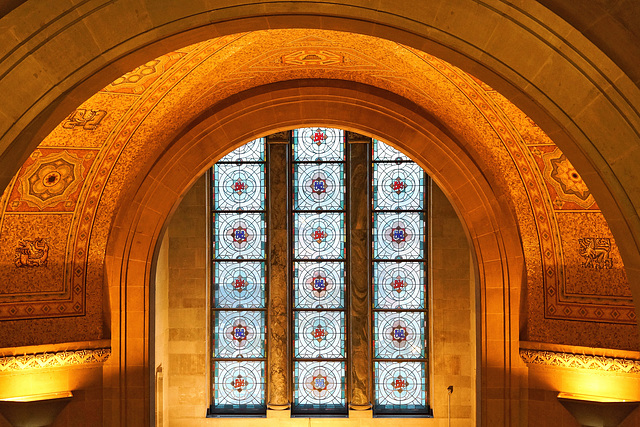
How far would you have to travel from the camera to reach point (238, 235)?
1250 centimetres

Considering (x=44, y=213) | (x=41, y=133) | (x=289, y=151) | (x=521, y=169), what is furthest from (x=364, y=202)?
(x=41, y=133)

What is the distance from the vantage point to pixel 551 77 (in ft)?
13.3

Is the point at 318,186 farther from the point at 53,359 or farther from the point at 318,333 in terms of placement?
the point at 53,359

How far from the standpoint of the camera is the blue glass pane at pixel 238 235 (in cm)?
1247

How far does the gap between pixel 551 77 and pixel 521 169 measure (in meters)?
3.54

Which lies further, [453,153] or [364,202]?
[364,202]

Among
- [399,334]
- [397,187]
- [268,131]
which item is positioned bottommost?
[399,334]

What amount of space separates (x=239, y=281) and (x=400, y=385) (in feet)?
10.8

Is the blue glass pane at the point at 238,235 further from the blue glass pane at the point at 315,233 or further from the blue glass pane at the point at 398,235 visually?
the blue glass pane at the point at 398,235

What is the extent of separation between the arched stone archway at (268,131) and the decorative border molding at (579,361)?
0.26 m

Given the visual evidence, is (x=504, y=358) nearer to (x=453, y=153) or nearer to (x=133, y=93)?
(x=453, y=153)

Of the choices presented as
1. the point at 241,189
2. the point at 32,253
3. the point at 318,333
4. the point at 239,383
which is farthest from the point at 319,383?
the point at 32,253

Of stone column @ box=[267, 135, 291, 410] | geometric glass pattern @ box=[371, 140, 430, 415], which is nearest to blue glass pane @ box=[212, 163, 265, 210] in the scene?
stone column @ box=[267, 135, 291, 410]

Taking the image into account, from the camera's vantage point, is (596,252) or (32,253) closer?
(596,252)
